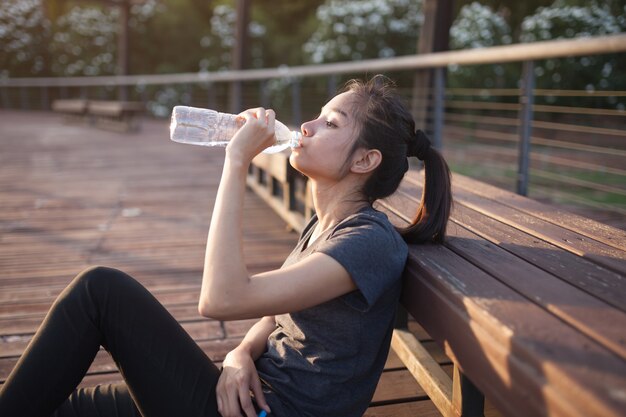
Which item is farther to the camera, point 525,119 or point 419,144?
point 525,119

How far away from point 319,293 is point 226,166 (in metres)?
0.40

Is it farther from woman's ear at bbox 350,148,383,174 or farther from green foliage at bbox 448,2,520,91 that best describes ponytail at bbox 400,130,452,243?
green foliage at bbox 448,2,520,91

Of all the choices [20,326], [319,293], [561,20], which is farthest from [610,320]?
[561,20]

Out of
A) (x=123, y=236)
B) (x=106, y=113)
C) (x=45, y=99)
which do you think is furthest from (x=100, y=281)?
(x=45, y=99)

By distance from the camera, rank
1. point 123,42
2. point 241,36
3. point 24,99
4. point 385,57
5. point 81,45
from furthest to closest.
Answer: point 81,45
point 24,99
point 123,42
point 385,57
point 241,36

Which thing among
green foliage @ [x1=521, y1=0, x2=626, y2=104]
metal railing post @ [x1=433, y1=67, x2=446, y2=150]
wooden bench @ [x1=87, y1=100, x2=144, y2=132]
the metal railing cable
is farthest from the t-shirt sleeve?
wooden bench @ [x1=87, y1=100, x2=144, y2=132]

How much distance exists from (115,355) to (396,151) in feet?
2.85

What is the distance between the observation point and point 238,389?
144 cm

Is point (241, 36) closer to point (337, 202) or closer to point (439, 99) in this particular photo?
point (439, 99)

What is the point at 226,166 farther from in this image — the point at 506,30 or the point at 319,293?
the point at 506,30

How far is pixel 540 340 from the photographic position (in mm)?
995

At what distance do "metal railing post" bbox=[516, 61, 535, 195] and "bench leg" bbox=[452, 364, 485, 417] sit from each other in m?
1.78

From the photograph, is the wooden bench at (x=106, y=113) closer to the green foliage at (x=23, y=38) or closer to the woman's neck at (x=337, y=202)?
the green foliage at (x=23, y=38)

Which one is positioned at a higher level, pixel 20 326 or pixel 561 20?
pixel 561 20
